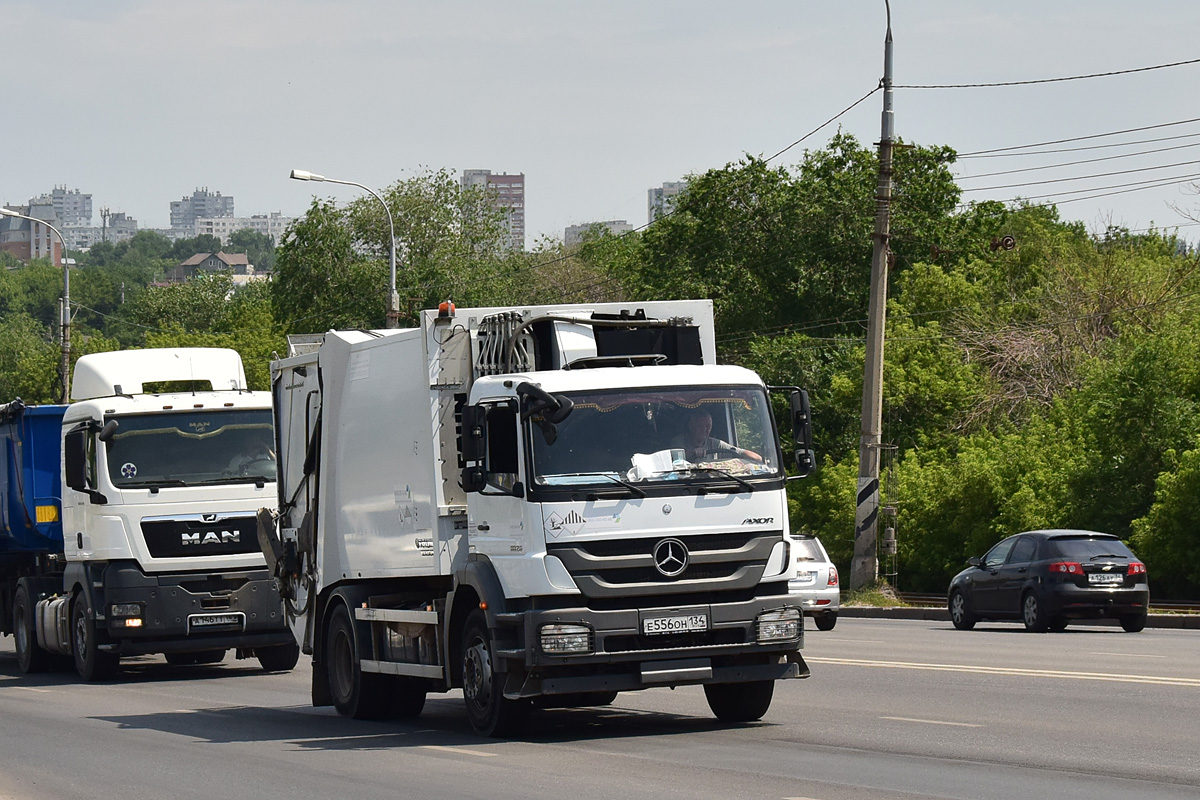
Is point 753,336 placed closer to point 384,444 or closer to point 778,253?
point 778,253

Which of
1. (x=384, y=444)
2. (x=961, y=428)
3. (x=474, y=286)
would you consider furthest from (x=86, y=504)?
(x=474, y=286)

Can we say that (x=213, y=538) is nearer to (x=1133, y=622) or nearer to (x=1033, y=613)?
(x=1033, y=613)

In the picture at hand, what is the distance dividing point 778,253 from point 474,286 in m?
18.8

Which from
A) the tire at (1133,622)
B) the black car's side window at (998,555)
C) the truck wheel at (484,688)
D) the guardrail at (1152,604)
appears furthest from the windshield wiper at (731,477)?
the guardrail at (1152,604)

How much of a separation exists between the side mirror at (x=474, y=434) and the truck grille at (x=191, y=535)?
24.6 ft

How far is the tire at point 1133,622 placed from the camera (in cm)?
2389

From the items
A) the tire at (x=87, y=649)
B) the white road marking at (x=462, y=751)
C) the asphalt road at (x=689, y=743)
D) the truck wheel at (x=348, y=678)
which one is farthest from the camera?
the tire at (x=87, y=649)

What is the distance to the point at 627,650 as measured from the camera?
38.1ft

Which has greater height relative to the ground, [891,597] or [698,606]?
[698,606]

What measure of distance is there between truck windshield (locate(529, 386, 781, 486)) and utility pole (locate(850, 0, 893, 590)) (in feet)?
62.9

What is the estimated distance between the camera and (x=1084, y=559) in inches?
941

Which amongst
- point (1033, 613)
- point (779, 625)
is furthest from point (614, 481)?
point (1033, 613)

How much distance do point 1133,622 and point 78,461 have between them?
1428cm

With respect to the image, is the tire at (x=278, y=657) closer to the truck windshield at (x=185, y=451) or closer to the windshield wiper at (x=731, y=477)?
the truck windshield at (x=185, y=451)
